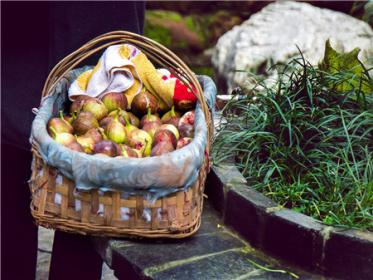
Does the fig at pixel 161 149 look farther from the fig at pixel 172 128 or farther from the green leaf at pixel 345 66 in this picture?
the green leaf at pixel 345 66

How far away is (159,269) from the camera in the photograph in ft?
7.61

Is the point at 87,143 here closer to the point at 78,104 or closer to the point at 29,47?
the point at 78,104

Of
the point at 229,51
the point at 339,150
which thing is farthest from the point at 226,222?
the point at 229,51

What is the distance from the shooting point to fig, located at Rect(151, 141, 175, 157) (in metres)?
2.37

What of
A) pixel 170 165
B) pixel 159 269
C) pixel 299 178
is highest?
pixel 170 165

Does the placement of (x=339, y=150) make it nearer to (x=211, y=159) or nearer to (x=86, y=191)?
(x=211, y=159)

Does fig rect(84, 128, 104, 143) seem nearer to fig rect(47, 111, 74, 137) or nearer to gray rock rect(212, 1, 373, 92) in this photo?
fig rect(47, 111, 74, 137)

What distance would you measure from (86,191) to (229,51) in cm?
410

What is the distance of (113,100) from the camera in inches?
109

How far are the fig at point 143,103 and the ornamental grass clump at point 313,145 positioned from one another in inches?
16.0

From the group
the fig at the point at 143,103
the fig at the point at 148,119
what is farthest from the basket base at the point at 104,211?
the fig at the point at 143,103

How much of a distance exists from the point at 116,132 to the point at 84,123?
0.45ft

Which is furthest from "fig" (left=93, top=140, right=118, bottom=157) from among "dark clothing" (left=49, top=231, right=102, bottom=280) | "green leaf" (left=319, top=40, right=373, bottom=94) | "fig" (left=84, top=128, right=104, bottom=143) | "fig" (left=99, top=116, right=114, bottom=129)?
"green leaf" (left=319, top=40, right=373, bottom=94)

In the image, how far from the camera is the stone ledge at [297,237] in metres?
2.31
